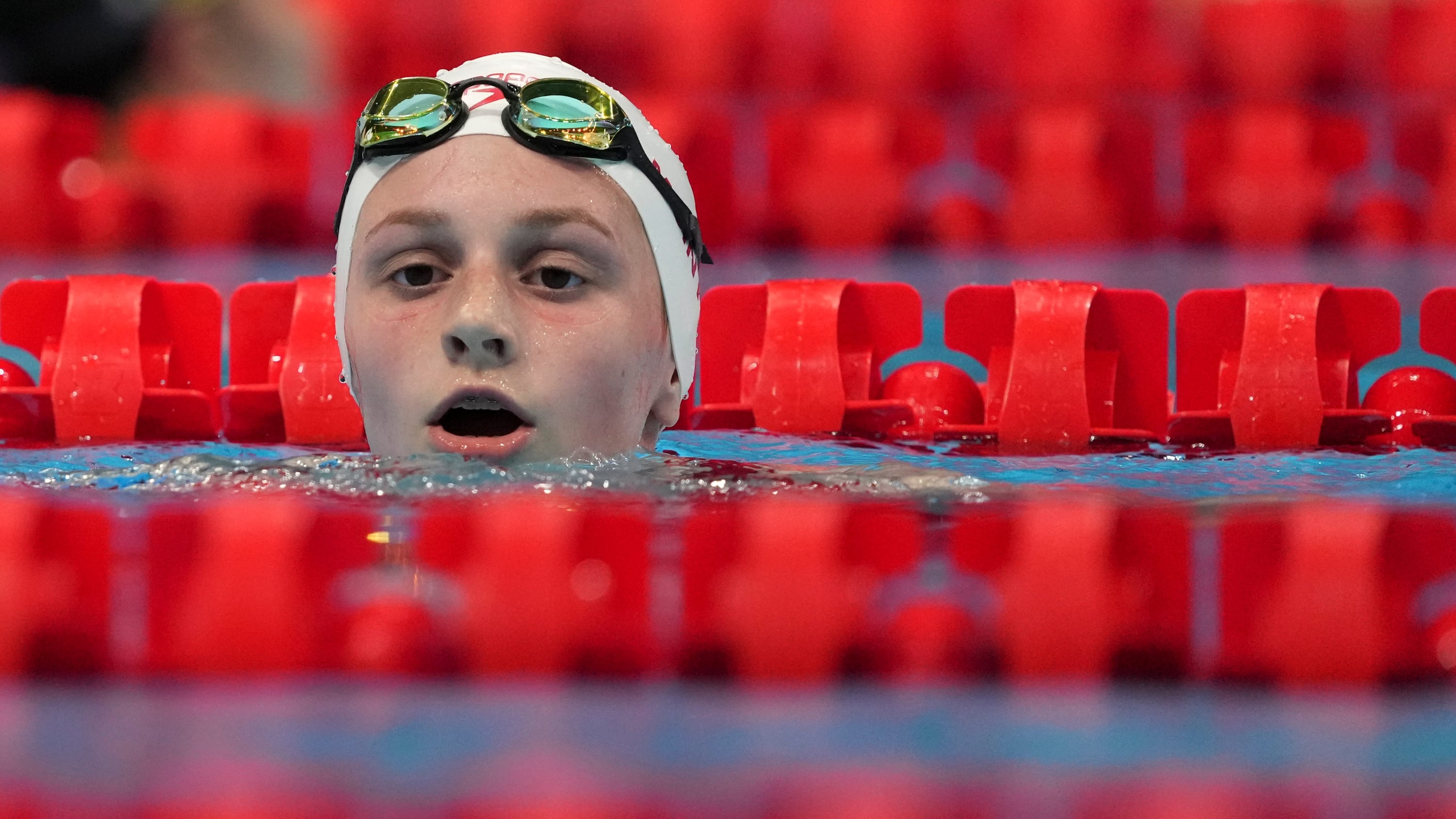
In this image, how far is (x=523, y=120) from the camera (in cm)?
230

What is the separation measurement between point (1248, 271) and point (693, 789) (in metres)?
3.44

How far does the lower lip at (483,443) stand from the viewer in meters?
2.13

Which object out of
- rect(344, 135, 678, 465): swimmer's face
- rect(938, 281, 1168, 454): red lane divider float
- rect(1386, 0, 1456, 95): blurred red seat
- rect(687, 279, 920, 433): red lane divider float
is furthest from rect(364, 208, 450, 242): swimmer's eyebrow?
rect(1386, 0, 1456, 95): blurred red seat

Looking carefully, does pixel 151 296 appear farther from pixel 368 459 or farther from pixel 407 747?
pixel 407 747

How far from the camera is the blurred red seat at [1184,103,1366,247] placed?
471 centimetres

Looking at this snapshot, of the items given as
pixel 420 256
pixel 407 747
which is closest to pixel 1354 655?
pixel 407 747

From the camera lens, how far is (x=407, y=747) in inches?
60.9

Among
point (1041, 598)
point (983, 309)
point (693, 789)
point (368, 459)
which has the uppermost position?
point (983, 309)

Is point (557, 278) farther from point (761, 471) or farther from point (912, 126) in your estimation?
point (912, 126)

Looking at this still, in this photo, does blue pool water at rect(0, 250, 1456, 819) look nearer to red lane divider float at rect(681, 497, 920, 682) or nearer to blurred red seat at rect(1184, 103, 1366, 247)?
red lane divider float at rect(681, 497, 920, 682)

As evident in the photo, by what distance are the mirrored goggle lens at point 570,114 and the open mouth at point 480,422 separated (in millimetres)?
394

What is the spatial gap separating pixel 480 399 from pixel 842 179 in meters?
2.74

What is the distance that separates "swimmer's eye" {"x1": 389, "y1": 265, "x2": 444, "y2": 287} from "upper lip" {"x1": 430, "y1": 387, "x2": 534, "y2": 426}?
184 mm

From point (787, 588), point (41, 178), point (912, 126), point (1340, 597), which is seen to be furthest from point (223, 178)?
point (1340, 597)
